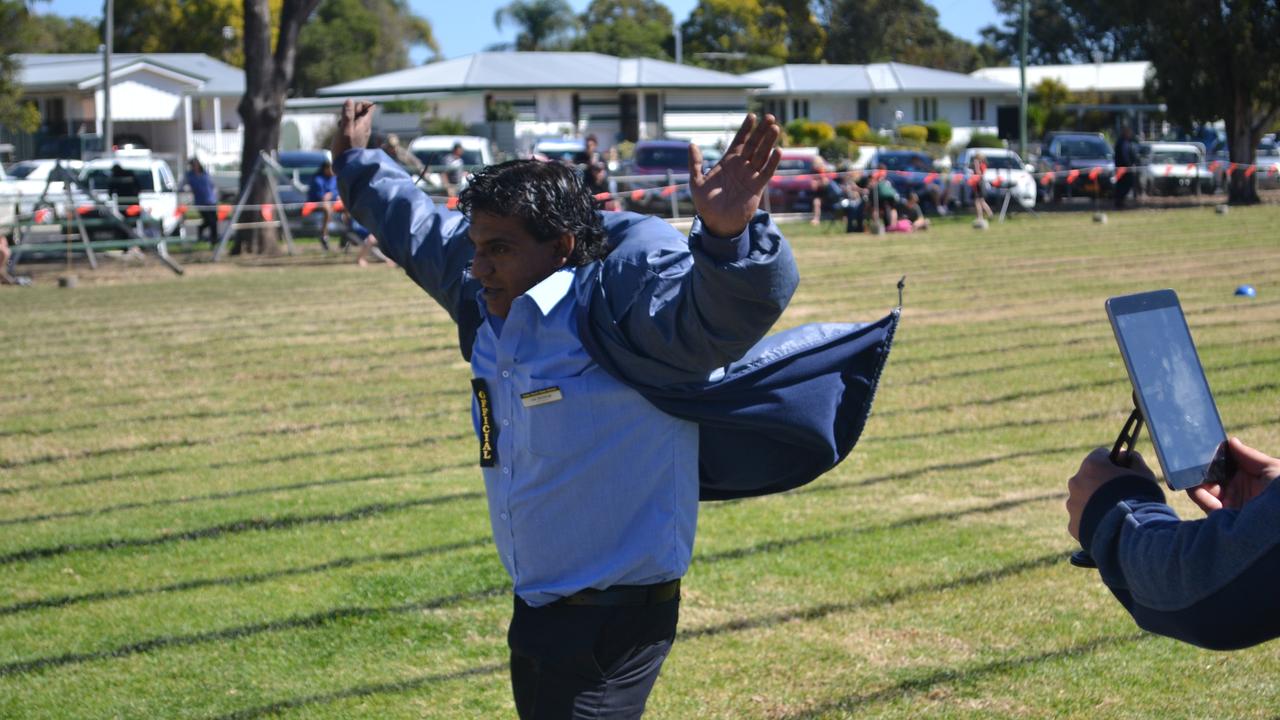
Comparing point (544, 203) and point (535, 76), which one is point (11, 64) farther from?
point (544, 203)

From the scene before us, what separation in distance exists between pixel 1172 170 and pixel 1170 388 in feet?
115

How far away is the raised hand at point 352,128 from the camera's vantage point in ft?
12.0

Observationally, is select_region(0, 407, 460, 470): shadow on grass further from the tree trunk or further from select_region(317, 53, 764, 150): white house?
select_region(317, 53, 764, 150): white house

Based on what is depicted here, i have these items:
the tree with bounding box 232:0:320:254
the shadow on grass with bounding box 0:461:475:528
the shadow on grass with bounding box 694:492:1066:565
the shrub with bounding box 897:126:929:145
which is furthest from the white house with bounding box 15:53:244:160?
the shadow on grass with bounding box 694:492:1066:565

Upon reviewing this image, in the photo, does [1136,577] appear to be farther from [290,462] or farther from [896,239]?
[896,239]

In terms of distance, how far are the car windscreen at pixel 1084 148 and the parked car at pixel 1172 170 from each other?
953 millimetres

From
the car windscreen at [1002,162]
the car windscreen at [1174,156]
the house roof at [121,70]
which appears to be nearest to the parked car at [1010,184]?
the car windscreen at [1002,162]

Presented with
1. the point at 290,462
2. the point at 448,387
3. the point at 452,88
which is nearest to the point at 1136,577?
the point at 290,462

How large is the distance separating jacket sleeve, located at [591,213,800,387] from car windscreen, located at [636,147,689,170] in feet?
95.5

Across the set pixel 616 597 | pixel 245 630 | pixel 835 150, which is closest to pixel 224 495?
pixel 245 630

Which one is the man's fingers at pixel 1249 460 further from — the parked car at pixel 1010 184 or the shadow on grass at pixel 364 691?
the parked car at pixel 1010 184

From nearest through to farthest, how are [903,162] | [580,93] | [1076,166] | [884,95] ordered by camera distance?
[903,162] → [1076,166] → [580,93] → [884,95]

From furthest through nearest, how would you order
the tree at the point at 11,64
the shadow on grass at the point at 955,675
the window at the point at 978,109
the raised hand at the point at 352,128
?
1. the window at the point at 978,109
2. the tree at the point at 11,64
3. the shadow on grass at the point at 955,675
4. the raised hand at the point at 352,128

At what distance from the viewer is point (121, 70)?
52.4 metres
